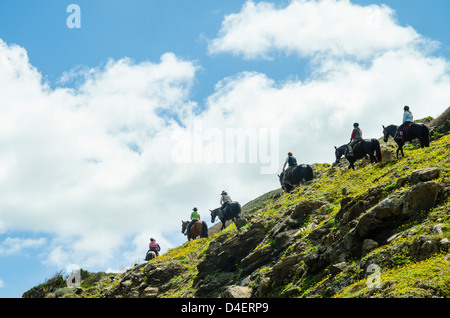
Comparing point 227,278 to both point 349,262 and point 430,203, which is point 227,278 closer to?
point 349,262


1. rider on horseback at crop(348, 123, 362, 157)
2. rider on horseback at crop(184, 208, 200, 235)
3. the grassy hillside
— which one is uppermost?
rider on horseback at crop(348, 123, 362, 157)

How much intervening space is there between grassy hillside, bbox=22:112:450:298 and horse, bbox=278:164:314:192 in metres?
4.00

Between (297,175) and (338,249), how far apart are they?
1858 centimetres

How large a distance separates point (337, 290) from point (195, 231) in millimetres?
24746

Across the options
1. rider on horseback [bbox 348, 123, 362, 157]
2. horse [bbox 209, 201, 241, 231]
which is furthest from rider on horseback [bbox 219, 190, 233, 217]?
rider on horseback [bbox 348, 123, 362, 157]

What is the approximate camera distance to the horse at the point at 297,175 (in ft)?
108

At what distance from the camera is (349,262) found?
44.9 ft

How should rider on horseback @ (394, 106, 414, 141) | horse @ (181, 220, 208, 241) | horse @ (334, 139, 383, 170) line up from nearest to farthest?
1. rider on horseback @ (394, 106, 414, 141)
2. horse @ (334, 139, 383, 170)
3. horse @ (181, 220, 208, 241)

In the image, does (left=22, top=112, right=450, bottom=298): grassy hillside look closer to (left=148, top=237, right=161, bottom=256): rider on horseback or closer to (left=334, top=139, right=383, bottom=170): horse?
(left=334, top=139, right=383, bottom=170): horse

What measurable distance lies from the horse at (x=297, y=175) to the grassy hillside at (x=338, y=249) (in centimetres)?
400

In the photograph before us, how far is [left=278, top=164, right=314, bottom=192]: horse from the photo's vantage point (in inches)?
1291

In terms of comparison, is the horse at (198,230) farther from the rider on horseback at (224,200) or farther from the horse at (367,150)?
the horse at (367,150)

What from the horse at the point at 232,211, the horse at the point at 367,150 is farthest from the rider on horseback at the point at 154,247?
the horse at the point at 367,150
